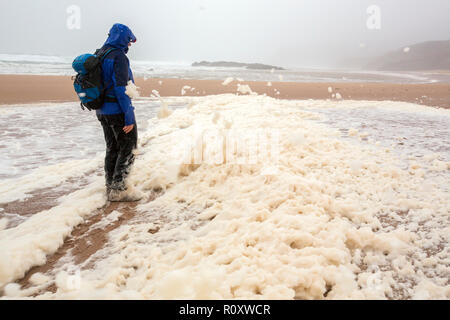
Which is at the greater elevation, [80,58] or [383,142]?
[80,58]

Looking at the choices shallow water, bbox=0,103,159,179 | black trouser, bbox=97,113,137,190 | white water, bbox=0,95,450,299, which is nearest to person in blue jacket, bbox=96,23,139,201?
black trouser, bbox=97,113,137,190

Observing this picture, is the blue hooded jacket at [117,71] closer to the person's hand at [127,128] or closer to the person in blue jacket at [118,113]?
the person in blue jacket at [118,113]

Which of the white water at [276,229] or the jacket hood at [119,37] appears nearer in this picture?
the white water at [276,229]

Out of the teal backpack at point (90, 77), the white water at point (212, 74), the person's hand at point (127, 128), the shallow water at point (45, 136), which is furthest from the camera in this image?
the white water at point (212, 74)

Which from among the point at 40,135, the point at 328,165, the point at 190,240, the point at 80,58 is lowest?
the point at 190,240

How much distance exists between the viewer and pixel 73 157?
6156mm

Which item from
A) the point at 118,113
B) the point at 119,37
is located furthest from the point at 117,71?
the point at 118,113

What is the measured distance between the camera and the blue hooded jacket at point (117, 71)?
3.59m

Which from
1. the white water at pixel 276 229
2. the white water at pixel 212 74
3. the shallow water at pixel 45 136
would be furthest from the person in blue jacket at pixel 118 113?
the white water at pixel 212 74

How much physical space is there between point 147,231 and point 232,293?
4.95ft

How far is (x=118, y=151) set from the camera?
424 cm

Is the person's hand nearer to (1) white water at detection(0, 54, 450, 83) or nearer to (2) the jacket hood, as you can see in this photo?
(2) the jacket hood

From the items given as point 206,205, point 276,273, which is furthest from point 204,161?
point 276,273
